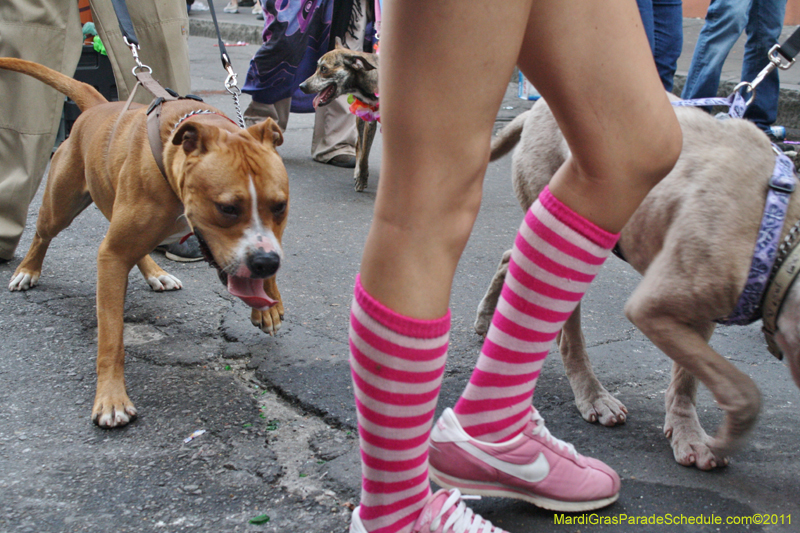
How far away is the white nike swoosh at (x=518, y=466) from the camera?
1.55 metres

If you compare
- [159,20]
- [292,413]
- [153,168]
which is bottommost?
[292,413]

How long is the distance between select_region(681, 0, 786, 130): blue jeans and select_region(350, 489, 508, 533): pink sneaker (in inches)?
186

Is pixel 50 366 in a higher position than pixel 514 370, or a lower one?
lower

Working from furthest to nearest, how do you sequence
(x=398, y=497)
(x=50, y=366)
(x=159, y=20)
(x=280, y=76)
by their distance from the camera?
(x=280, y=76) → (x=159, y=20) → (x=50, y=366) → (x=398, y=497)

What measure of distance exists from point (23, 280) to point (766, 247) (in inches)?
117

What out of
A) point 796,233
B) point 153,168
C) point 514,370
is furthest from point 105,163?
point 796,233

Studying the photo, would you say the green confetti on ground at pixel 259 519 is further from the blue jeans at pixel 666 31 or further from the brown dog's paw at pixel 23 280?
the blue jeans at pixel 666 31

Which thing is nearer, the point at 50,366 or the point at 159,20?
the point at 50,366

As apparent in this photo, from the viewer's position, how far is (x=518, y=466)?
157 centimetres

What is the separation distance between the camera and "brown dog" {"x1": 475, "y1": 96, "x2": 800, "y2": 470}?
1.67 metres

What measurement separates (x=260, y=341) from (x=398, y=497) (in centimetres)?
145

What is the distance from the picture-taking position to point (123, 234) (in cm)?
228

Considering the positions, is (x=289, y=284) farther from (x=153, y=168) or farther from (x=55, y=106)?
(x=55, y=106)

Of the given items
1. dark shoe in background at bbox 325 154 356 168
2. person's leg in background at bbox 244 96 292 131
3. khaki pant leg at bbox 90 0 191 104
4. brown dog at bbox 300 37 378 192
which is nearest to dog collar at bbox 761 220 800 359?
khaki pant leg at bbox 90 0 191 104
